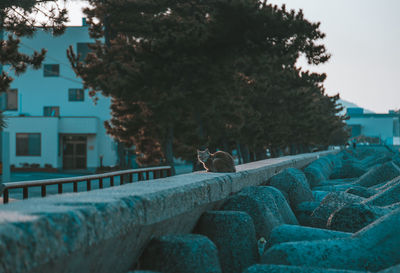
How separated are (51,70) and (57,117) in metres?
6.06

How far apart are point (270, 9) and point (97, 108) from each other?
3131 centimetres

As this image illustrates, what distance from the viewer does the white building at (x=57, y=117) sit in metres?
43.3

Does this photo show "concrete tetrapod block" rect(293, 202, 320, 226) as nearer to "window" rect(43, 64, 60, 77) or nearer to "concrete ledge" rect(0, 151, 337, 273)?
"concrete ledge" rect(0, 151, 337, 273)

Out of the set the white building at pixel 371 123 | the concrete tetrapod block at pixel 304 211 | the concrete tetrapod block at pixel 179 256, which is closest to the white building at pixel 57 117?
the concrete tetrapod block at pixel 304 211

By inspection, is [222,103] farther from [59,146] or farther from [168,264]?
[59,146]

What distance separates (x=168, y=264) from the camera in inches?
115

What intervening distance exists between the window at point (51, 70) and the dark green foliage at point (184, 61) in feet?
78.0

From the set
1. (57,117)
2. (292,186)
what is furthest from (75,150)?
(292,186)

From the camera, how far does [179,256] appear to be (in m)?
2.96

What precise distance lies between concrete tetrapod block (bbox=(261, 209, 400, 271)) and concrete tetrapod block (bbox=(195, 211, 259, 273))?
1.90 feet

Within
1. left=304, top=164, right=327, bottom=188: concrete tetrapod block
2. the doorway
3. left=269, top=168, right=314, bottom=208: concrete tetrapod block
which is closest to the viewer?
left=269, top=168, right=314, bottom=208: concrete tetrapod block

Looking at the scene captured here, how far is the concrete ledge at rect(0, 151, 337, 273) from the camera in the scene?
1996 mm

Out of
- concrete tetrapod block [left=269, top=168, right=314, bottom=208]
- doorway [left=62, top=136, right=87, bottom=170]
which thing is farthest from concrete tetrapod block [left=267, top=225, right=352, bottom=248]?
doorway [left=62, top=136, right=87, bottom=170]

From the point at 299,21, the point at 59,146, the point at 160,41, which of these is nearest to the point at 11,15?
the point at 160,41
